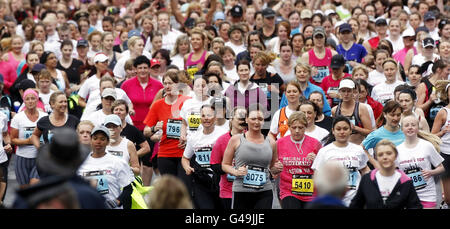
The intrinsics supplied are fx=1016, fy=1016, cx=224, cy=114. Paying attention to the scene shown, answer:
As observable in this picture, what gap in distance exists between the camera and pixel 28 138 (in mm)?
12023

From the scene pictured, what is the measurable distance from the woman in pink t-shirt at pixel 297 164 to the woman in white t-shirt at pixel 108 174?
5.06 ft

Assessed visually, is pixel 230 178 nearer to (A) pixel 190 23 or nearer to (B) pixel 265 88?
(B) pixel 265 88

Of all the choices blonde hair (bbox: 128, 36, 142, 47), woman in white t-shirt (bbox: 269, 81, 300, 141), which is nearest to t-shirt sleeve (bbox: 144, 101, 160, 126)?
woman in white t-shirt (bbox: 269, 81, 300, 141)

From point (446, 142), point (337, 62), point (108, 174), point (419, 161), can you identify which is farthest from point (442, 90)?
point (108, 174)

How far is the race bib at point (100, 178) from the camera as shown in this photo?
939 centimetres

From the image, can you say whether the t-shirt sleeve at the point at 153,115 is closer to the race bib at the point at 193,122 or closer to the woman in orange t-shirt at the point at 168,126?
the woman in orange t-shirt at the point at 168,126

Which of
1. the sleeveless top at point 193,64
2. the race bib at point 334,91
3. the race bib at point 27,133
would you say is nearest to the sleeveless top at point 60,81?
the sleeveless top at point 193,64

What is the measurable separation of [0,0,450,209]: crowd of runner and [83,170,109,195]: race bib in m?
0.02

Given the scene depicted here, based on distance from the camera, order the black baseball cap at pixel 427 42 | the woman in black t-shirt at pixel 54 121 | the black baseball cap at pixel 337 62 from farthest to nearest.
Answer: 1. the black baseball cap at pixel 427 42
2. the black baseball cap at pixel 337 62
3. the woman in black t-shirt at pixel 54 121

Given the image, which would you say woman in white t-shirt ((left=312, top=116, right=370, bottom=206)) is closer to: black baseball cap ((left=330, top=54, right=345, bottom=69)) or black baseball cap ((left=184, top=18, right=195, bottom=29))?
black baseball cap ((left=330, top=54, right=345, bottom=69))

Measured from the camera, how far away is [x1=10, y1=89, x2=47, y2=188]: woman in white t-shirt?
12.1m

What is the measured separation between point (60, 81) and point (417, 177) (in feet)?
21.1

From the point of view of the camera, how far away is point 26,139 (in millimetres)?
12023

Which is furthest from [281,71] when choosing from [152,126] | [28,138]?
[28,138]
